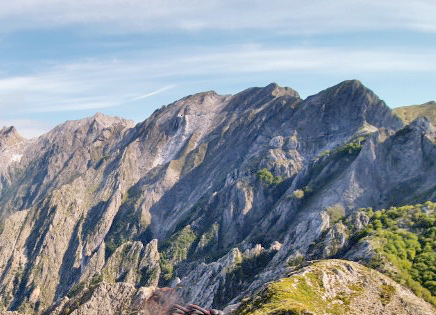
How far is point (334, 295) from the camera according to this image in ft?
141

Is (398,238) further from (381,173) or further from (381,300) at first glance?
(381,173)

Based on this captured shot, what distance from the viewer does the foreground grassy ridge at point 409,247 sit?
55781mm

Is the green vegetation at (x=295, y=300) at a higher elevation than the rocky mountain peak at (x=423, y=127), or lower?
lower

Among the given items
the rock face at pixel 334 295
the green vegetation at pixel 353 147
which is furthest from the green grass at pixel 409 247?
the green vegetation at pixel 353 147

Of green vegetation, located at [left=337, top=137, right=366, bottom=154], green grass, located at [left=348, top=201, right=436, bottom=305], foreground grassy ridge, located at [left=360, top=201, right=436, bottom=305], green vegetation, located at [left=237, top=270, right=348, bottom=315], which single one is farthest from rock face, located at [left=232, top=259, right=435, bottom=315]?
green vegetation, located at [left=337, top=137, right=366, bottom=154]

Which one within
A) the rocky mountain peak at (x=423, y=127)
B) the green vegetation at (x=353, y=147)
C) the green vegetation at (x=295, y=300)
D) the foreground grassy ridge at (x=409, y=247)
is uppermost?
the rocky mountain peak at (x=423, y=127)

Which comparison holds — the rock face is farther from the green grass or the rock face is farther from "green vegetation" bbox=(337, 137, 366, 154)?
"green vegetation" bbox=(337, 137, 366, 154)

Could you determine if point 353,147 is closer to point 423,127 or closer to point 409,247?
point 423,127

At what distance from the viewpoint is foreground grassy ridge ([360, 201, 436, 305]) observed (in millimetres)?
55781

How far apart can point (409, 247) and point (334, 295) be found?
1133 inches

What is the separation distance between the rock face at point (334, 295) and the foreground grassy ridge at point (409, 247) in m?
6.96

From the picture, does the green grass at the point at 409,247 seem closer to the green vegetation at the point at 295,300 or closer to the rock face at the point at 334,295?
the rock face at the point at 334,295

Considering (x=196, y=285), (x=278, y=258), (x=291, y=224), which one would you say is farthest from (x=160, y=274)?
(x=278, y=258)

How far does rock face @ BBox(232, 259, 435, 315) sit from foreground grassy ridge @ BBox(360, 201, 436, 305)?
22.8 ft
